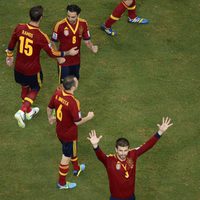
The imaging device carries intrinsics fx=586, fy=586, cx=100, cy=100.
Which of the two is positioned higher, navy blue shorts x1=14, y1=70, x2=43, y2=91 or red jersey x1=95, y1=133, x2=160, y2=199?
red jersey x1=95, y1=133, x2=160, y2=199

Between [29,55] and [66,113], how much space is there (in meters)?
2.18

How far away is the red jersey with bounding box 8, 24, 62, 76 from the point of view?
1180 cm

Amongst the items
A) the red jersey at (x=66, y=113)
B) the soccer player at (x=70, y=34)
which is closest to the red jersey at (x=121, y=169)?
the red jersey at (x=66, y=113)

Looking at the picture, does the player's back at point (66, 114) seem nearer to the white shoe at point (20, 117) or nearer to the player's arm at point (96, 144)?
the player's arm at point (96, 144)

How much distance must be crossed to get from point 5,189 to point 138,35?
6.31 metres

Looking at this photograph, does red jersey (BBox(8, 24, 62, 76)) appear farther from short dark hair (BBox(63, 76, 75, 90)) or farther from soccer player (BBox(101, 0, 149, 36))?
soccer player (BBox(101, 0, 149, 36))

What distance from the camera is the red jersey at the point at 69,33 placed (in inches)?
488

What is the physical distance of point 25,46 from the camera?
39.2 feet

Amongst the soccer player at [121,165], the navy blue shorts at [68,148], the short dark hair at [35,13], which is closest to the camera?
the soccer player at [121,165]

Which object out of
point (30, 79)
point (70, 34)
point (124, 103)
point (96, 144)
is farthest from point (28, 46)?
point (96, 144)

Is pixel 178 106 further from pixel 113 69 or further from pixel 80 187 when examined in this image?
pixel 80 187

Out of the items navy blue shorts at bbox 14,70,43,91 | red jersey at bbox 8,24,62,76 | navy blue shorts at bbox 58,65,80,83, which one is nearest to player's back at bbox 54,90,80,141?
red jersey at bbox 8,24,62,76

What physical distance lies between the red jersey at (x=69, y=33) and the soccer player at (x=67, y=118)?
6.93 ft

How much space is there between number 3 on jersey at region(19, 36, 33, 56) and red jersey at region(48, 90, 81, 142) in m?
1.74
